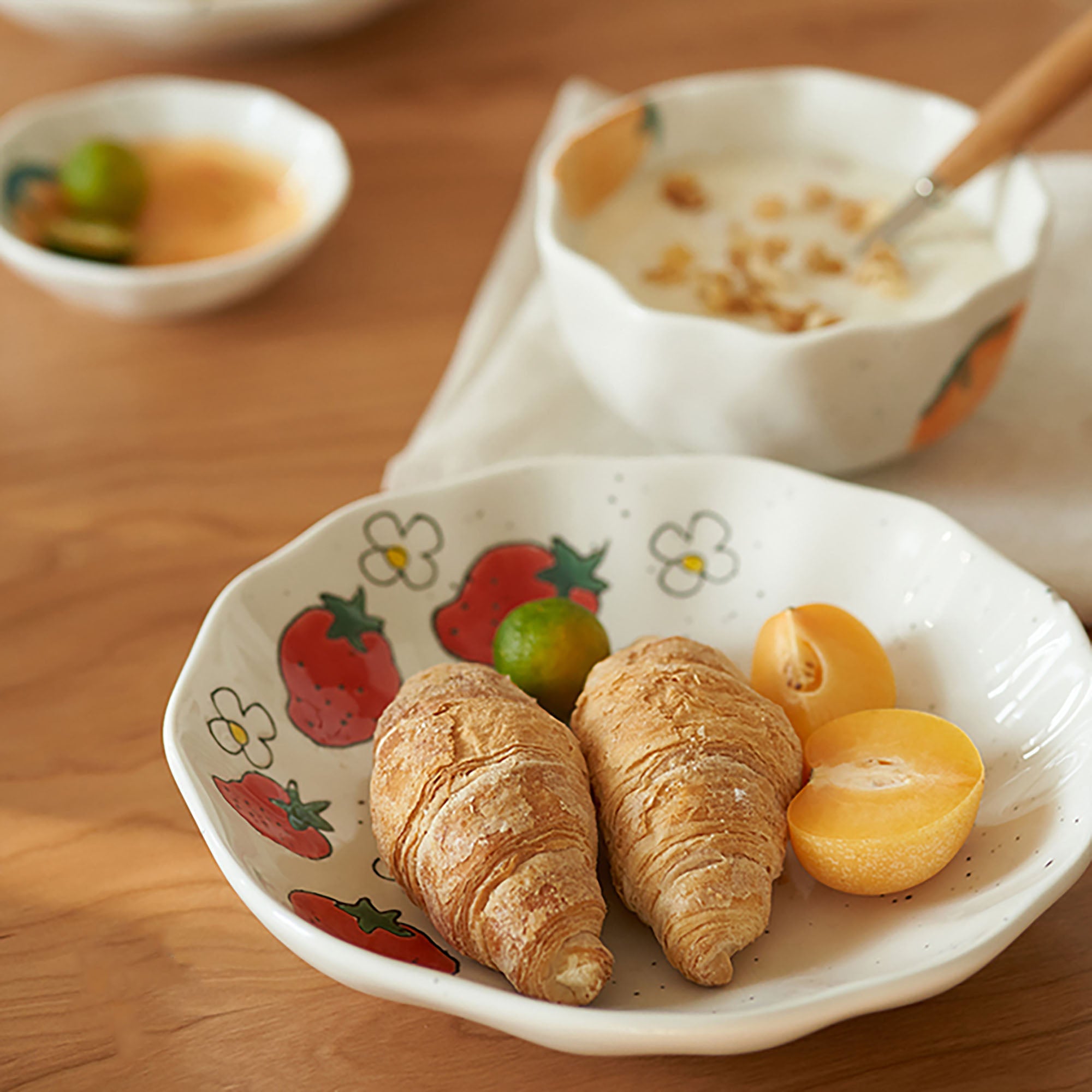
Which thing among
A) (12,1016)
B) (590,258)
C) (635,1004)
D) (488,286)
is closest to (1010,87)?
(590,258)

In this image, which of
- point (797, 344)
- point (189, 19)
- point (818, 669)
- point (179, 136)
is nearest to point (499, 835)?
point (818, 669)

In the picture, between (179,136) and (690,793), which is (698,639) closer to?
(690,793)

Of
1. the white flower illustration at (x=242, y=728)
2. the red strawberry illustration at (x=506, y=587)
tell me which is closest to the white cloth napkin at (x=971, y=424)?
the red strawberry illustration at (x=506, y=587)

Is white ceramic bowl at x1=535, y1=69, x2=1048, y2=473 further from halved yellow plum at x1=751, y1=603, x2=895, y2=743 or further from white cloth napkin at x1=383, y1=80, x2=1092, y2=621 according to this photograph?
halved yellow plum at x1=751, y1=603, x2=895, y2=743

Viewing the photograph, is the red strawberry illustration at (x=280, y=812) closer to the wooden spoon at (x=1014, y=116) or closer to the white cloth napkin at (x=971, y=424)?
the white cloth napkin at (x=971, y=424)

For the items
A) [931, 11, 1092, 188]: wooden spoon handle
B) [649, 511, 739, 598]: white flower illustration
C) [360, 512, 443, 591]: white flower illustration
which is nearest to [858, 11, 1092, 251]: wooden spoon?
[931, 11, 1092, 188]: wooden spoon handle

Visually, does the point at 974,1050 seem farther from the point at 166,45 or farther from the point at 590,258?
the point at 166,45
